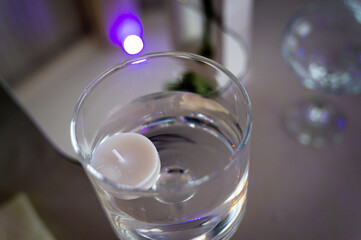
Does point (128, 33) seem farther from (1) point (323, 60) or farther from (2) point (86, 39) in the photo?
A: (1) point (323, 60)

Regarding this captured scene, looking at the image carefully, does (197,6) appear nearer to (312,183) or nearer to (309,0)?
(309,0)

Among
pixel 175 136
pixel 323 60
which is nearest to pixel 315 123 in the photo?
pixel 323 60

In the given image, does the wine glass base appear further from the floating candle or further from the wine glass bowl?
the floating candle

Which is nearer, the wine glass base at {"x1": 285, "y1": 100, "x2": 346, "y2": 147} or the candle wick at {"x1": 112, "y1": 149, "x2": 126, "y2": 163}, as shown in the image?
the candle wick at {"x1": 112, "y1": 149, "x2": 126, "y2": 163}

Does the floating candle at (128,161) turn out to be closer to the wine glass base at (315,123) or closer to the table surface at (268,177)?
the table surface at (268,177)

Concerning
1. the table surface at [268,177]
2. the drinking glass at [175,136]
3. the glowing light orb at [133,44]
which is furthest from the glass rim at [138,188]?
the glowing light orb at [133,44]

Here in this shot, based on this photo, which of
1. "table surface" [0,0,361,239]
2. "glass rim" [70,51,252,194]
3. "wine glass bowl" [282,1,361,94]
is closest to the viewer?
"glass rim" [70,51,252,194]

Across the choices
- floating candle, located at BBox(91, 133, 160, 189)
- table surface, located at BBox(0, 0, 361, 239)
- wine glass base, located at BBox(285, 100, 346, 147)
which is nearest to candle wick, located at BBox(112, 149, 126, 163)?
floating candle, located at BBox(91, 133, 160, 189)
